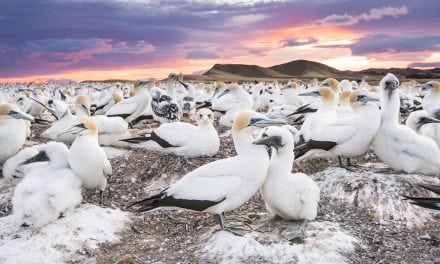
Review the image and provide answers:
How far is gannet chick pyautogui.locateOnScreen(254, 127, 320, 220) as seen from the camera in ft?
18.1

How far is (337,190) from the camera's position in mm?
6840

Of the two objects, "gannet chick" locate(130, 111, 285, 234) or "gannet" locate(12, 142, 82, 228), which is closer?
"gannet chick" locate(130, 111, 285, 234)

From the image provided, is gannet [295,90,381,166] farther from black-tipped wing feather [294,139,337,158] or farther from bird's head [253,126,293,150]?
bird's head [253,126,293,150]

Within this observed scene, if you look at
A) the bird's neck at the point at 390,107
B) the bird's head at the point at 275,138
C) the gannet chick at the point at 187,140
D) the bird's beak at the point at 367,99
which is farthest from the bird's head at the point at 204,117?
the bird's head at the point at 275,138

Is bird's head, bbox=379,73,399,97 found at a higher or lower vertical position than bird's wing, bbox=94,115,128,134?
higher

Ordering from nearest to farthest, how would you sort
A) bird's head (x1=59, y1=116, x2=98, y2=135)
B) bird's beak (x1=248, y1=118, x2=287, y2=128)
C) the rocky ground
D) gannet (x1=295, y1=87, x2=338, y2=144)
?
1. the rocky ground
2. bird's beak (x1=248, y1=118, x2=287, y2=128)
3. bird's head (x1=59, y1=116, x2=98, y2=135)
4. gannet (x1=295, y1=87, x2=338, y2=144)

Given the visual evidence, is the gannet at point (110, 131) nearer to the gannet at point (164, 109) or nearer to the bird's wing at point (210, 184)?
the gannet at point (164, 109)

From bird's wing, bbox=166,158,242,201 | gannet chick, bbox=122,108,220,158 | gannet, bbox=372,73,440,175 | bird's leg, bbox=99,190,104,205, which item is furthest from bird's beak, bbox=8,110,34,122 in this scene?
gannet, bbox=372,73,440,175

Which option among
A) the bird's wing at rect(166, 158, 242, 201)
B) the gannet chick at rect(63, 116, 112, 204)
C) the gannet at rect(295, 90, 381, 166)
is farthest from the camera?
the gannet at rect(295, 90, 381, 166)

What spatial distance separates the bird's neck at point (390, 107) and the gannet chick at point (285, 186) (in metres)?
2.24

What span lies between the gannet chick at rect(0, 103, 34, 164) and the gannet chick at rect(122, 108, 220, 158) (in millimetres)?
2057

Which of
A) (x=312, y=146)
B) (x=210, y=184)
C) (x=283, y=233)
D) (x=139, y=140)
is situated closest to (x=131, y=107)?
(x=139, y=140)

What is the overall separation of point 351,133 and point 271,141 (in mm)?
2068

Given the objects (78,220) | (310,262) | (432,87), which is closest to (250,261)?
(310,262)
